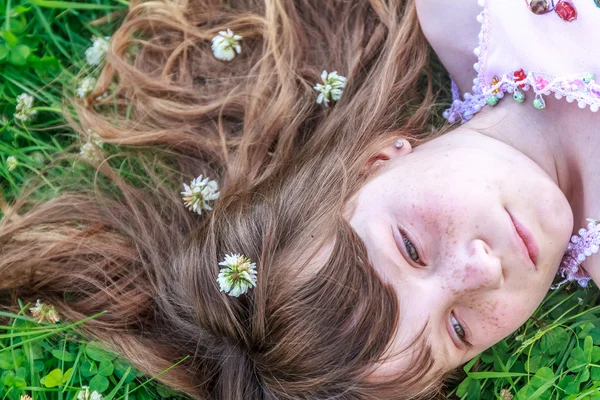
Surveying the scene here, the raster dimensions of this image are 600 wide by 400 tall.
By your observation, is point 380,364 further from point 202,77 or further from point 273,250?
point 202,77

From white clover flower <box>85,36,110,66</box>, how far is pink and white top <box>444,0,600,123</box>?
4.59ft

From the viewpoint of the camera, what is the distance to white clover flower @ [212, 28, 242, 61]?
2521 mm

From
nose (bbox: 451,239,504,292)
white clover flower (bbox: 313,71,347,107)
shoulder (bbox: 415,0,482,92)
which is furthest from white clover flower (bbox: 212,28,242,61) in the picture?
nose (bbox: 451,239,504,292)

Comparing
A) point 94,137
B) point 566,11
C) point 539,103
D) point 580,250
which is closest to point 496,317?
point 580,250

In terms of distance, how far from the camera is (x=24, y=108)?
257 centimetres

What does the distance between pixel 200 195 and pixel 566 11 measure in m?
1.32

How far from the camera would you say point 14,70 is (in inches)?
103

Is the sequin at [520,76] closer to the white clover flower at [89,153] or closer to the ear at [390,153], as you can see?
the ear at [390,153]

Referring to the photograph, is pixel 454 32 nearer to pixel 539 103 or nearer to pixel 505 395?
pixel 539 103

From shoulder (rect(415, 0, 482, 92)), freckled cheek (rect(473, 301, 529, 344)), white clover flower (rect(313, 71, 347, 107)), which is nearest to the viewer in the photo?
freckled cheek (rect(473, 301, 529, 344))

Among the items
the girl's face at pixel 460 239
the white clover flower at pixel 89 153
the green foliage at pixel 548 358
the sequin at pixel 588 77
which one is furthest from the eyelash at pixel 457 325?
the white clover flower at pixel 89 153

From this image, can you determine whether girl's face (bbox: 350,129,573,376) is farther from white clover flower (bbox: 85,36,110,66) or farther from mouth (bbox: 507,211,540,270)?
white clover flower (bbox: 85,36,110,66)

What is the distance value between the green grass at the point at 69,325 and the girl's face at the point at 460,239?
46 centimetres

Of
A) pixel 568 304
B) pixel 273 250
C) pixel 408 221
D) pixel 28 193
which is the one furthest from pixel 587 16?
pixel 28 193
